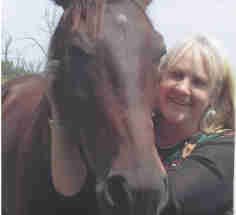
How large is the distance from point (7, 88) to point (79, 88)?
263 mm

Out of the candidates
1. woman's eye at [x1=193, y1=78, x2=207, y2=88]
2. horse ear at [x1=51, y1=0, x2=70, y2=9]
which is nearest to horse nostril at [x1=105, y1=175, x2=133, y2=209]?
woman's eye at [x1=193, y1=78, x2=207, y2=88]

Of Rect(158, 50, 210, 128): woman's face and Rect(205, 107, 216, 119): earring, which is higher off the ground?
Rect(158, 50, 210, 128): woman's face

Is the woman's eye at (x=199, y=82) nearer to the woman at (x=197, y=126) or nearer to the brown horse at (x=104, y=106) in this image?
the woman at (x=197, y=126)

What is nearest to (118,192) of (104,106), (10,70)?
(104,106)

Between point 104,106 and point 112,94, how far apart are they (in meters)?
0.04

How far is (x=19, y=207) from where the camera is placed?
1.18 m

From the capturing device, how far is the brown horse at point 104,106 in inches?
39.6

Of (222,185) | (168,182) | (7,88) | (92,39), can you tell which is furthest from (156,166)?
(7,88)

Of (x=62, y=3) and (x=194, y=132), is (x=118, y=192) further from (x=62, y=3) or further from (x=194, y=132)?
(x=62, y=3)

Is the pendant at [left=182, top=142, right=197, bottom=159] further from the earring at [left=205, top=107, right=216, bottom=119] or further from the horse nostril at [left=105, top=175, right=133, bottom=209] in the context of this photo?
the horse nostril at [left=105, top=175, right=133, bottom=209]

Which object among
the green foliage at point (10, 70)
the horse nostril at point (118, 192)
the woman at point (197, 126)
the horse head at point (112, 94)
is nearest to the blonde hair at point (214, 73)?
the woman at point (197, 126)

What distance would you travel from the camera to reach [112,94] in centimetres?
101

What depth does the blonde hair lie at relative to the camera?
1.16 metres

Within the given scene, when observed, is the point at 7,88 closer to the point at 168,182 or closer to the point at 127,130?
the point at 127,130
